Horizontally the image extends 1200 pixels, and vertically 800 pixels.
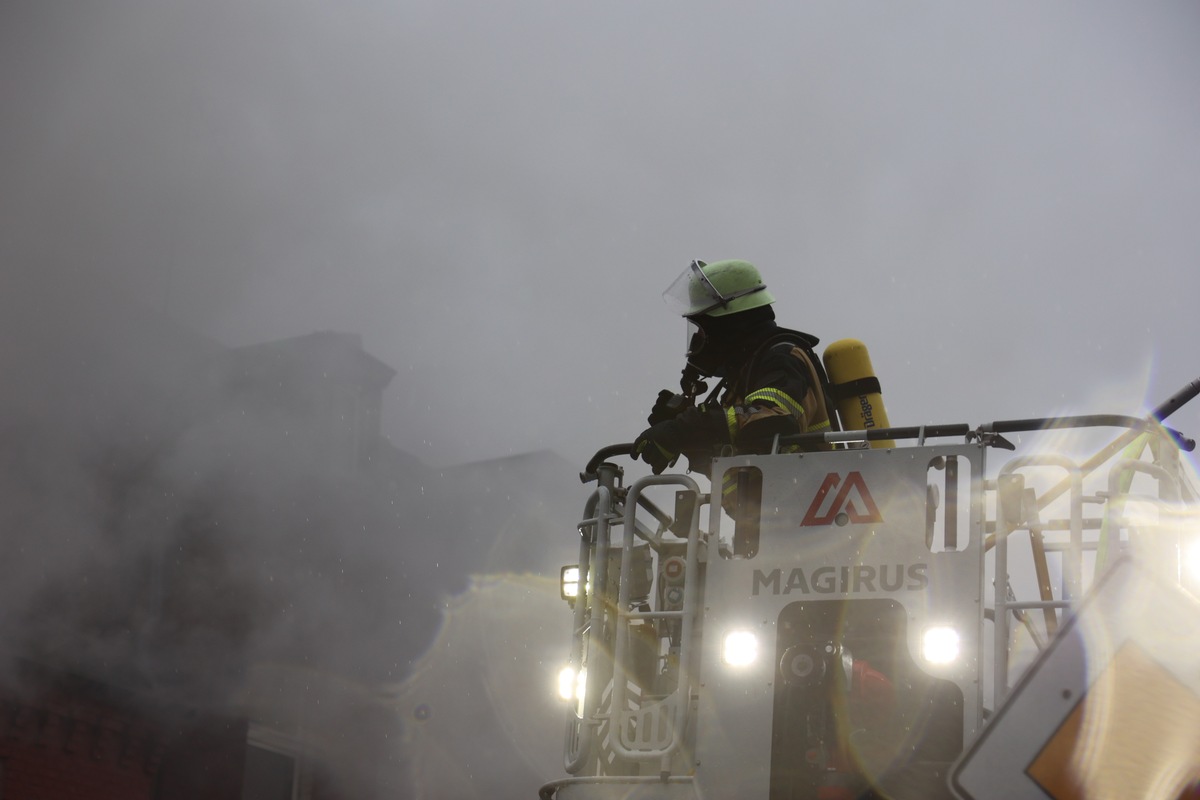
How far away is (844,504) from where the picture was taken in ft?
15.5

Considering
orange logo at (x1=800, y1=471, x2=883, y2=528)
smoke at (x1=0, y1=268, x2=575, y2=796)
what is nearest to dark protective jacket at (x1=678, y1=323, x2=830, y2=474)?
orange logo at (x1=800, y1=471, x2=883, y2=528)

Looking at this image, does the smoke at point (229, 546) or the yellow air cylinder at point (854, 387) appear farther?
the smoke at point (229, 546)

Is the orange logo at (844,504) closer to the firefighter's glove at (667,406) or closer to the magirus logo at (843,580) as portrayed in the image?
the magirus logo at (843,580)

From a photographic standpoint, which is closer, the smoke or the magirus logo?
the magirus logo

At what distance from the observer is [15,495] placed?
37.8ft

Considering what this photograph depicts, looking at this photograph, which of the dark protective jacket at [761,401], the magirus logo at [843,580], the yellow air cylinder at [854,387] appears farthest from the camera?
the yellow air cylinder at [854,387]

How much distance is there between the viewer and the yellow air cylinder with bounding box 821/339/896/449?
554 cm

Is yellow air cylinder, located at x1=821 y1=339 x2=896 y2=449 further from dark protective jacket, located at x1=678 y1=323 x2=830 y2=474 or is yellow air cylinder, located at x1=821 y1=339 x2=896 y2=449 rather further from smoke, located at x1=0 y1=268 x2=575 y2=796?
smoke, located at x1=0 y1=268 x2=575 y2=796

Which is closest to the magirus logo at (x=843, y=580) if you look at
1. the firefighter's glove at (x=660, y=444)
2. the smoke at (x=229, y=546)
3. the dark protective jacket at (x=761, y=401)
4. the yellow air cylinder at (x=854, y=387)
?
the dark protective jacket at (x=761, y=401)

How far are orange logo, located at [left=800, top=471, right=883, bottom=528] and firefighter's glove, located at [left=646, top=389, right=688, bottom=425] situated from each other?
34.7 inches

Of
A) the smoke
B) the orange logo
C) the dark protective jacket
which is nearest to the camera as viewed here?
the orange logo

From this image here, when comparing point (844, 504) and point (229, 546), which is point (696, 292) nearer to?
point (844, 504)

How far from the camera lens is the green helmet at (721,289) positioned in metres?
5.61

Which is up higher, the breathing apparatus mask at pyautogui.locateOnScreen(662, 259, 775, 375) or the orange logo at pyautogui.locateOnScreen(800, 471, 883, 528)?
the breathing apparatus mask at pyautogui.locateOnScreen(662, 259, 775, 375)
